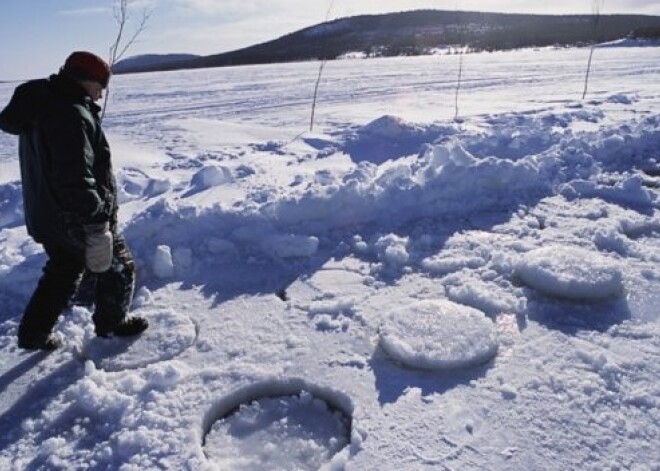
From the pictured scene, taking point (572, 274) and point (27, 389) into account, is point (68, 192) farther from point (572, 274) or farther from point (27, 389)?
point (572, 274)

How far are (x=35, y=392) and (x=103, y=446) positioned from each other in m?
0.64

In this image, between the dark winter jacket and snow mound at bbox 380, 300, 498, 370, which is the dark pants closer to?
the dark winter jacket

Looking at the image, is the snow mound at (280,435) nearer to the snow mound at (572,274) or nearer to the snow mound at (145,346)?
the snow mound at (145,346)

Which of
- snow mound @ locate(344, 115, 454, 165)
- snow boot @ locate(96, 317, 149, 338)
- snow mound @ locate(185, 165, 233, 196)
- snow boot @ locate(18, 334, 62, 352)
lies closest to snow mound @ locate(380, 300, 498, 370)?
snow boot @ locate(96, 317, 149, 338)

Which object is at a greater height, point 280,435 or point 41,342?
point 41,342

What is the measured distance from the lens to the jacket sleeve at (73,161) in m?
2.37

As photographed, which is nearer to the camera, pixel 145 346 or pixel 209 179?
pixel 145 346

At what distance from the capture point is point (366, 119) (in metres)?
10.5

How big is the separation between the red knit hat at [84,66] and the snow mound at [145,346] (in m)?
1.39

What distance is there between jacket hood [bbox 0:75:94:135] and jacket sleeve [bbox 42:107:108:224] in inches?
3.7

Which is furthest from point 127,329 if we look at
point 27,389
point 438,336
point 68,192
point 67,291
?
point 438,336

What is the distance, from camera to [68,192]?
2428 millimetres

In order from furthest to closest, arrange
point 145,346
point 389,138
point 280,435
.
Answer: point 389,138
point 145,346
point 280,435

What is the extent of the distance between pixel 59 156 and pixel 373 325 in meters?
1.84
